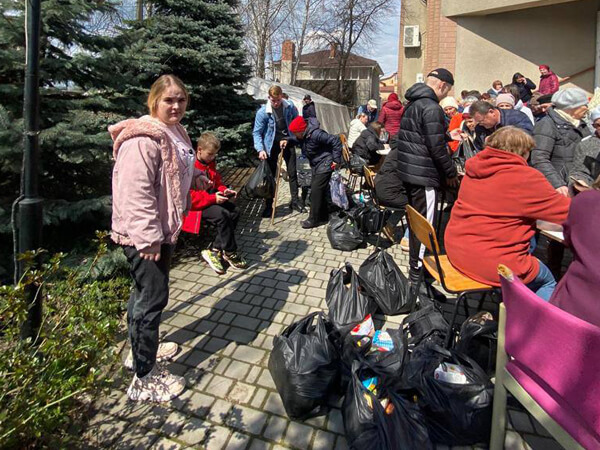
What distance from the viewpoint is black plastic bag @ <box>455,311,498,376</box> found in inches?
93.8

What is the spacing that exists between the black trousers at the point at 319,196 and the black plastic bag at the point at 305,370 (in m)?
3.51

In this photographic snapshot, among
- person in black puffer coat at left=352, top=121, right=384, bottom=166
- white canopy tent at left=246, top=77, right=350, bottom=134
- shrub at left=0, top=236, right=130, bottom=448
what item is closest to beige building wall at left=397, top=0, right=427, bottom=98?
white canopy tent at left=246, top=77, right=350, bottom=134

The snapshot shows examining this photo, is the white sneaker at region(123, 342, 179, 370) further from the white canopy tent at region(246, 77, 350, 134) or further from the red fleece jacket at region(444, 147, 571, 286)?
the white canopy tent at region(246, 77, 350, 134)

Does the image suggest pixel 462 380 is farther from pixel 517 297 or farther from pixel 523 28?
pixel 523 28

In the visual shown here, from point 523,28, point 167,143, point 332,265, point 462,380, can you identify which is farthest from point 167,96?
point 523,28

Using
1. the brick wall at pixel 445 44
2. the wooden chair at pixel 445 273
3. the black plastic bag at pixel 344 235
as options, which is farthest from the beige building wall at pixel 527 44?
the wooden chair at pixel 445 273

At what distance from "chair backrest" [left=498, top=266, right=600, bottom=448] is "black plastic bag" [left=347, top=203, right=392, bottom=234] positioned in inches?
120

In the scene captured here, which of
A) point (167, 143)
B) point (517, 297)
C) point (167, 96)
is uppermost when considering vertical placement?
point (167, 96)

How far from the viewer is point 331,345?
7.24 feet

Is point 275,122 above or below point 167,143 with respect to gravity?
above

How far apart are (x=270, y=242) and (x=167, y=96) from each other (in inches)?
123

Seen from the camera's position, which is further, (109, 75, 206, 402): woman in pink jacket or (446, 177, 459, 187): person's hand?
(446, 177, 459, 187): person's hand

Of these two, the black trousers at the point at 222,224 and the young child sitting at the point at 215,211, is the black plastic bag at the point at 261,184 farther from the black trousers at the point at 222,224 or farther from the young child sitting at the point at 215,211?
the black trousers at the point at 222,224

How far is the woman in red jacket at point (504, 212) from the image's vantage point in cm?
240
